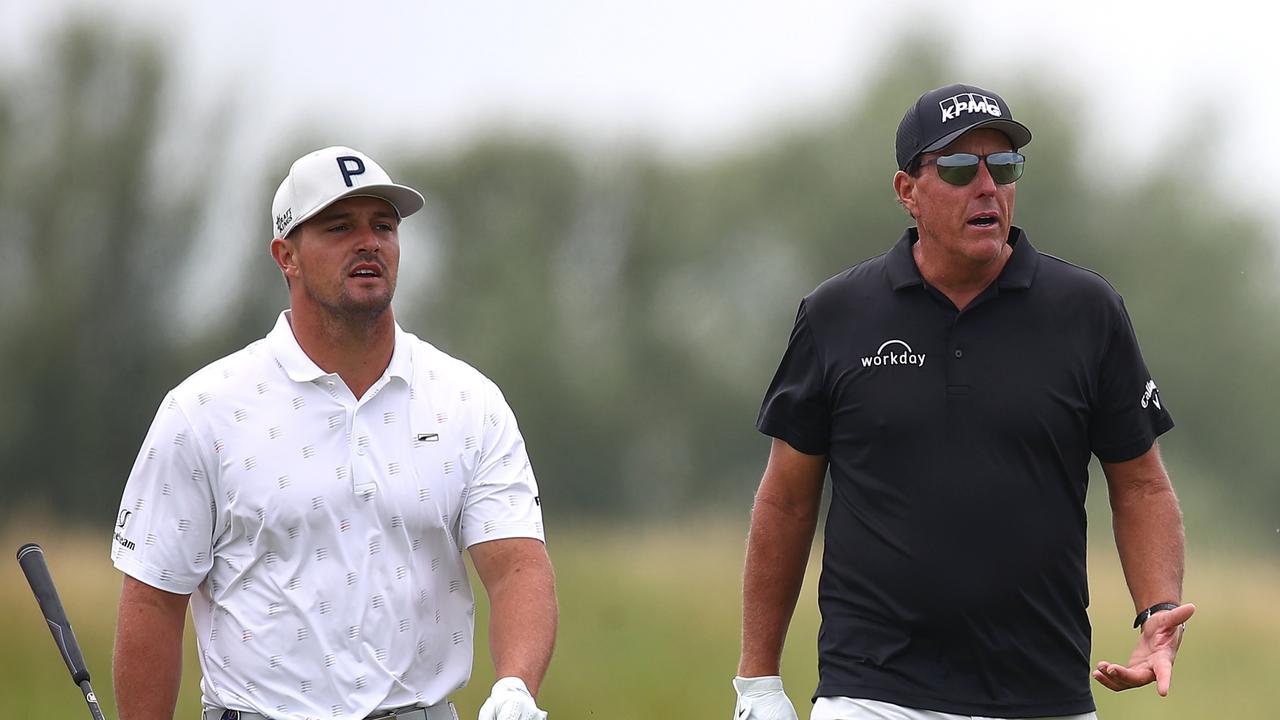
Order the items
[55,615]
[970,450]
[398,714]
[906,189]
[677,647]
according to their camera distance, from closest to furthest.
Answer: [398,714]
[970,450]
[55,615]
[906,189]
[677,647]

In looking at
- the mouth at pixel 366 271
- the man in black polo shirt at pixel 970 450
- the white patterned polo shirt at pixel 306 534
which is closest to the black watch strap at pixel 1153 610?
the man in black polo shirt at pixel 970 450

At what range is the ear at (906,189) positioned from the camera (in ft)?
13.5

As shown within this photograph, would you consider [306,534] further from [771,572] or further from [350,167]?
[771,572]

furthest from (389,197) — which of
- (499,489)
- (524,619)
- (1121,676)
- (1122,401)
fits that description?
(1121,676)

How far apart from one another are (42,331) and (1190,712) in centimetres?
868

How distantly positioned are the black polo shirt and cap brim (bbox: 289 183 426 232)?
44.0 inches

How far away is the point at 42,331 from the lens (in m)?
12.4

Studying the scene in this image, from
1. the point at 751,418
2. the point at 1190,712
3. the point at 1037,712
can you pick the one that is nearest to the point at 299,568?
the point at 1037,712

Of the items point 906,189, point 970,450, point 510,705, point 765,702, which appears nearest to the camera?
point 510,705

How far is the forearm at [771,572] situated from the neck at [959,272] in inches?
27.1

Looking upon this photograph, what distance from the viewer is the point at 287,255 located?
4062 mm

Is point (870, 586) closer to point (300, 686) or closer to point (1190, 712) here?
point (300, 686)

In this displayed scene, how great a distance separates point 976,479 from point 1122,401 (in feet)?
1.41

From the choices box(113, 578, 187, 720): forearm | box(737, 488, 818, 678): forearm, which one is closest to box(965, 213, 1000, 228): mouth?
box(737, 488, 818, 678): forearm
